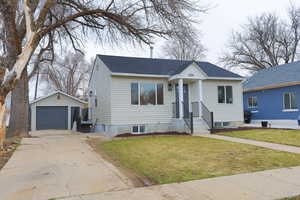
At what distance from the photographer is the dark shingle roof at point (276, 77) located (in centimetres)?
1742

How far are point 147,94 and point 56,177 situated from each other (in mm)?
9192

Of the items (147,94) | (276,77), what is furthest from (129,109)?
(276,77)

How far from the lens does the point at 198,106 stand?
13836mm

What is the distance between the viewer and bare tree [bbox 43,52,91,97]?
123ft

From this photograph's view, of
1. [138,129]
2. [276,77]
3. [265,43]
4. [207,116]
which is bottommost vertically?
[138,129]

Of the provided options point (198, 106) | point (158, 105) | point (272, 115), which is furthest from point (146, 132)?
point (272, 115)

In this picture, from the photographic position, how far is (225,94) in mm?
15516

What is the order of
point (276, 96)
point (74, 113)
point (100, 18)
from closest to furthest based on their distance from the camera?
point (100, 18) → point (276, 96) → point (74, 113)

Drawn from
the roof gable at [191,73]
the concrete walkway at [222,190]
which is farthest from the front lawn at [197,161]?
the roof gable at [191,73]

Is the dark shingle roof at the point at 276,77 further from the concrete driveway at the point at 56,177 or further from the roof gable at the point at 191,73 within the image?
the concrete driveway at the point at 56,177

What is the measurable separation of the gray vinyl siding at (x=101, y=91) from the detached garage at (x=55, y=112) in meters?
3.44

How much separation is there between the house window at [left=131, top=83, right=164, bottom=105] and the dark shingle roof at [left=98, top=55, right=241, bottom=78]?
0.79 meters

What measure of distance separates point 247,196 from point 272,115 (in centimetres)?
1659

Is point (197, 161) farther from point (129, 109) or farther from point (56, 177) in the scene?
point (129, 109)
